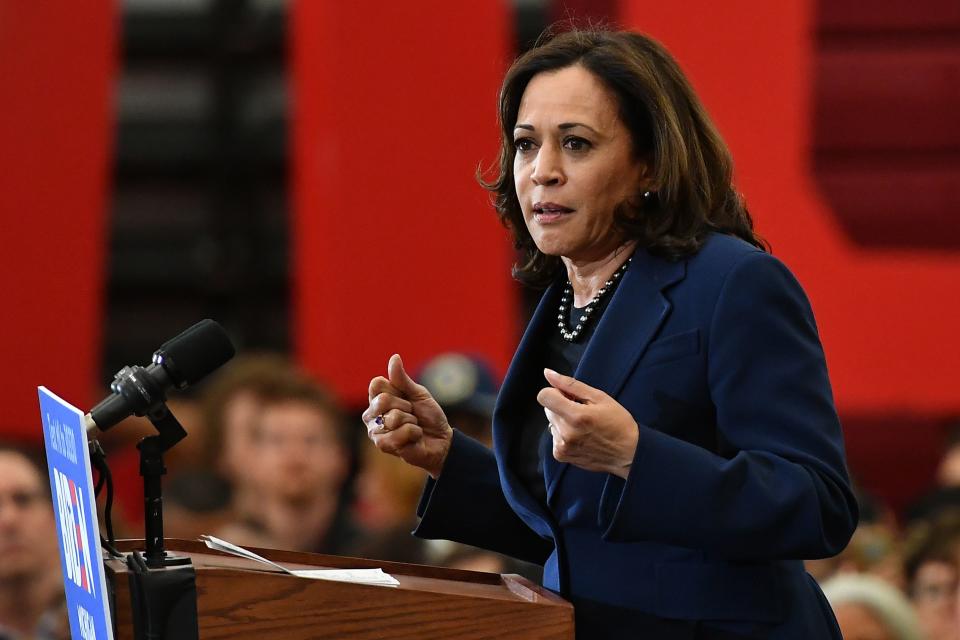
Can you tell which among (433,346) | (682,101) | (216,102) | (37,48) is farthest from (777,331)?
(216,102)

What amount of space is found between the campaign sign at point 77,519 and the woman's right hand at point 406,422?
0.37m

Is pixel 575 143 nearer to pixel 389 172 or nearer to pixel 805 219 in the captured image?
pixel 389 172

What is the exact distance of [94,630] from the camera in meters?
1.37

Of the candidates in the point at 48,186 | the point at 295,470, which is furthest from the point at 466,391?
the point at 48,186

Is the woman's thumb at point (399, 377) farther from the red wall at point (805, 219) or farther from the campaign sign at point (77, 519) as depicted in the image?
the red wall at point (805, 219)

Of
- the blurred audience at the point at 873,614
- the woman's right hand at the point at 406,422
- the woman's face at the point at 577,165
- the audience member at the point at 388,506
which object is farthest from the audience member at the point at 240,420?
the woman's face at the point at 577,165

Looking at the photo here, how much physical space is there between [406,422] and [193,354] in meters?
0.35

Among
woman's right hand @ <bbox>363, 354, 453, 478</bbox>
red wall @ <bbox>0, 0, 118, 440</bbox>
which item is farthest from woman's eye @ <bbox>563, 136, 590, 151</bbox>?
red wall @ <bbox>0, 0, 118, 440</bbox>

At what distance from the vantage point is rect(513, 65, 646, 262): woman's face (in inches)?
63.9

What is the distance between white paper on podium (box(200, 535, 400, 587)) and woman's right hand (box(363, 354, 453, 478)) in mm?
202

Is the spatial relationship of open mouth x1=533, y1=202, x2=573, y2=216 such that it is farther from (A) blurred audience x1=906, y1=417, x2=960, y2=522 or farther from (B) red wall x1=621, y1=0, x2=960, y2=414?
(B) red wall x1=621, y1=0, x2=960, y2=414

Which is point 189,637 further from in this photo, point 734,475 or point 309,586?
point 734,475

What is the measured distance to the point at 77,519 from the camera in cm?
141

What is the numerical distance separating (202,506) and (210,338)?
7.76 ft
